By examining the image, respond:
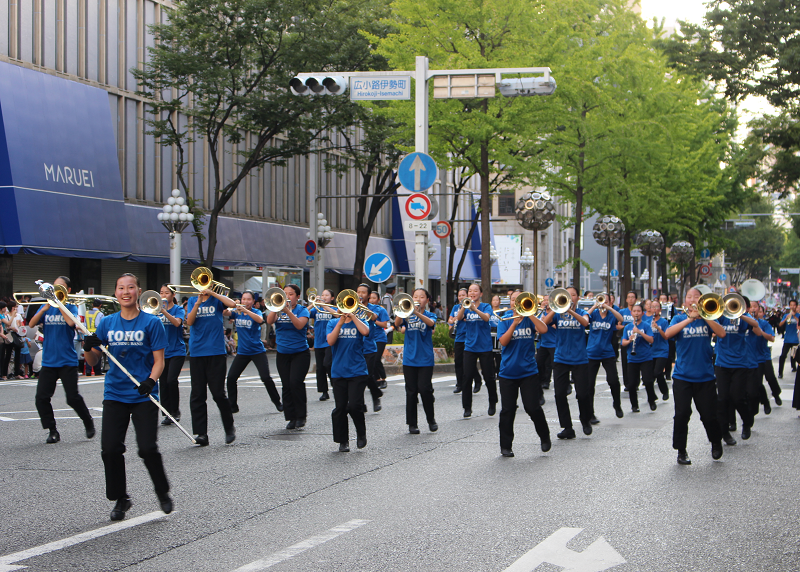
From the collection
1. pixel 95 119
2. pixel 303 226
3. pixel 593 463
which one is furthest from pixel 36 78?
pixel 593 463

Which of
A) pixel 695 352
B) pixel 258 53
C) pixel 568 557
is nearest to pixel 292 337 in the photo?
pixel 695 352

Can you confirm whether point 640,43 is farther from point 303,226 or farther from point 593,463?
point 593,463

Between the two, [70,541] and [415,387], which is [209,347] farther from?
[70,541]

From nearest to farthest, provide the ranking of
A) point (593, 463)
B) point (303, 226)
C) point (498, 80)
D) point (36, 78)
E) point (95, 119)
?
point (593, 463) → point (498, 80) → point (36, 78) → point (95, 119) → point (303, 226)

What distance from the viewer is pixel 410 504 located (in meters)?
6.99

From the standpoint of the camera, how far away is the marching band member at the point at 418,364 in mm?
11062

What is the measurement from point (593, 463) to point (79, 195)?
20.8 metres

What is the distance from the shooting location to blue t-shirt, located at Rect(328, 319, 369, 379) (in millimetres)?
9609

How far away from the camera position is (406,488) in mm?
7621

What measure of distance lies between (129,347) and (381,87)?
11.7 m

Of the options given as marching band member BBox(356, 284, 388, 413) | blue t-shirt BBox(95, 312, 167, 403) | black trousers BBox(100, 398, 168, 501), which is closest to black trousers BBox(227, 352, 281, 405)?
marching band member BBox(356, 284, 388, 413)

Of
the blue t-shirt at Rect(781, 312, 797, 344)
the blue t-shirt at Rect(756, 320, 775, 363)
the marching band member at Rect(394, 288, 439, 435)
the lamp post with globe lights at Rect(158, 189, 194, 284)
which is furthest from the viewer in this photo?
the lamp post with globe lights at Rect(158, 189, 194, 284)

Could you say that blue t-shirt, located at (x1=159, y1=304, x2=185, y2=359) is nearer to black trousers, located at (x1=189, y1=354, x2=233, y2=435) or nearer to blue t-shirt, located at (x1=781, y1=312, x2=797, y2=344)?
black trousers, located at (x1=189, y1=354, x2=233, y2=435)

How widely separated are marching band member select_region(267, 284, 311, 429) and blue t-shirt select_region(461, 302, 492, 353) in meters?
2.46
